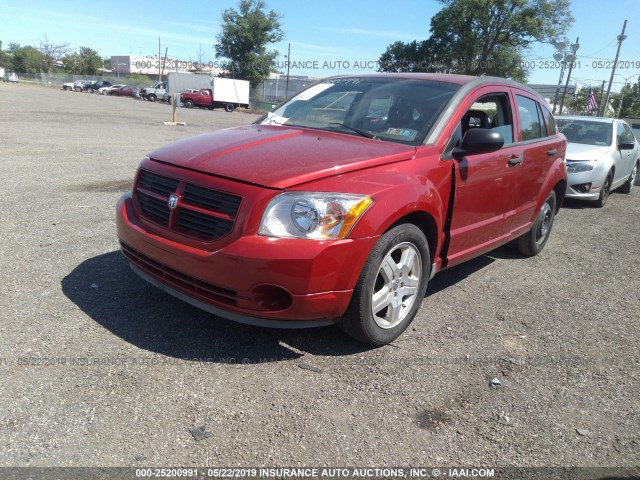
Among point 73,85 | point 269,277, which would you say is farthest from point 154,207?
point 73,85

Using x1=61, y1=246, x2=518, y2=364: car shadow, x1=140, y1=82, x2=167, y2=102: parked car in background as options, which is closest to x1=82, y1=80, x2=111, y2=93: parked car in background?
x1=140, y1=82, x2=167, y2=102: parked car in background

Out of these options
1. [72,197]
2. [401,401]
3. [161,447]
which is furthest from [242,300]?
[72,197]

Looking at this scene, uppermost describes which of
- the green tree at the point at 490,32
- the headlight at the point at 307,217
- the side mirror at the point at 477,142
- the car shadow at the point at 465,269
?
the green tree at the point at 490,32

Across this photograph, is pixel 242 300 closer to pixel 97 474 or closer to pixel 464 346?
pixel 97 474

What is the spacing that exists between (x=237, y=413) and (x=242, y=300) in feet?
1.99

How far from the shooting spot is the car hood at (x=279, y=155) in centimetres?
297

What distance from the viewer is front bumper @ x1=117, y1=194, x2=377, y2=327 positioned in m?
2.78

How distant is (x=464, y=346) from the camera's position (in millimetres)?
3551

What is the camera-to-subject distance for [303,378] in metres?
2.99

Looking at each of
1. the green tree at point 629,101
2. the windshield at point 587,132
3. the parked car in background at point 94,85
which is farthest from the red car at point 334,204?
the green tree at point 629,101

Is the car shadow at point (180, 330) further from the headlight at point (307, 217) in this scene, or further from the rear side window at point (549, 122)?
the rear side window at point (549, 122)

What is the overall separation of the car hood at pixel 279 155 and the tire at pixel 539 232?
107 inches

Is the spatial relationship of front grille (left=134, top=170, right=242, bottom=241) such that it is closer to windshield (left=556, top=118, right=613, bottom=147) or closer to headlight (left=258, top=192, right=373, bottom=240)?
headlight (left=258, top=192, right=373, bottom=240)

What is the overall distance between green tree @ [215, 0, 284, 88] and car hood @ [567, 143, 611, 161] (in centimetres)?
5969
